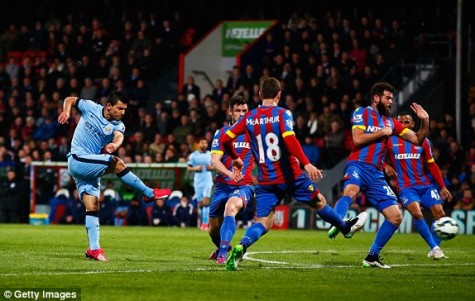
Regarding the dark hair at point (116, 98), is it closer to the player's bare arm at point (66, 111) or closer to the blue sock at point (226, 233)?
the player's bare arm at point (66, 111)

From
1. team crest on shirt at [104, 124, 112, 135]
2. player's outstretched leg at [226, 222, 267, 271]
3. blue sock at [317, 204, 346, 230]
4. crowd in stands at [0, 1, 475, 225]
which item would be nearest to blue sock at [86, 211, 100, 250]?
team crest on shirt at [104, 124, 112, 135]

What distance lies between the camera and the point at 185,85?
3056 cm

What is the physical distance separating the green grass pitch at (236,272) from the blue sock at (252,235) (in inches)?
13.7

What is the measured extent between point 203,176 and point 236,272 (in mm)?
12852

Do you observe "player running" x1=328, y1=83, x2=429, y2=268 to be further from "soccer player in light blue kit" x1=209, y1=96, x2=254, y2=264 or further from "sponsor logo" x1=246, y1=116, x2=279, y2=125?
"sponsor logo" x1=246, y1=116, x2=279, y2=125

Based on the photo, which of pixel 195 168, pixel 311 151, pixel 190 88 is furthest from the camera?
pixel 190 88

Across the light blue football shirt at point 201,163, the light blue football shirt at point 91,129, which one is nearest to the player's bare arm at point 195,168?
the light blue football shirt at point 201,163

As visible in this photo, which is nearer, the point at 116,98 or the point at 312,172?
the point at 312,172

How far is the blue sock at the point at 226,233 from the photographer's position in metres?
12.7

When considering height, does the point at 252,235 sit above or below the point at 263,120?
below

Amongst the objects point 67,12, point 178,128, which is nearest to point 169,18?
point 67,12

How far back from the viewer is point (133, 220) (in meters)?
26.4

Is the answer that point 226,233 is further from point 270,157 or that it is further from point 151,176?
point 151,176

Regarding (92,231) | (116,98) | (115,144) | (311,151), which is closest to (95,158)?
(115,144)
